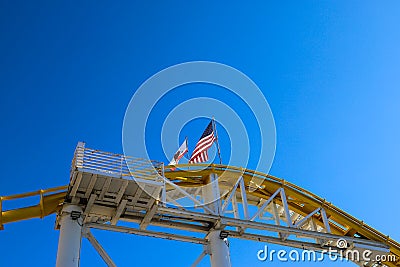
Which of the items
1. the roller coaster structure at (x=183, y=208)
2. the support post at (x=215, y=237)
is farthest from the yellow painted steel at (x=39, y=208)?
the support post at (x=215, y=237)

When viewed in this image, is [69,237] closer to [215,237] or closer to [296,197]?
[215,237]

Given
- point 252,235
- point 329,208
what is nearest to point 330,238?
point 329,208

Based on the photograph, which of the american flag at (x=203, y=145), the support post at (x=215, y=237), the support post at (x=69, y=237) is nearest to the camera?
the support post at (x=69, y=237)

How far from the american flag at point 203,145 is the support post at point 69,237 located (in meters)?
8.21

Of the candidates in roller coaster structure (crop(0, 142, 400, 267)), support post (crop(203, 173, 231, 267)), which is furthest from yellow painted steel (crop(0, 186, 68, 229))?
support post (crop(203, 173, 231, 267))

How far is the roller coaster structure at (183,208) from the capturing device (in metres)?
23.8

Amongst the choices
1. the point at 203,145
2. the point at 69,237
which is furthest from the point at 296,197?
the point at 69,237

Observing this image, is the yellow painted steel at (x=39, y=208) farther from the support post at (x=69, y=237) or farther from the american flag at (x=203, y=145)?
the american flag at (x=203, y=145)

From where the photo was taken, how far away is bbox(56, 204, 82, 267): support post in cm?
2250

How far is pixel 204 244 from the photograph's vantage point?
27047 millimetres

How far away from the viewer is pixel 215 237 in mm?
26781

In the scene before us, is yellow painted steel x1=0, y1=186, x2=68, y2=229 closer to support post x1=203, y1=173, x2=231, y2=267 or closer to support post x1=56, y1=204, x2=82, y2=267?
support post x1=56, y1=204, x2=82, y2=267

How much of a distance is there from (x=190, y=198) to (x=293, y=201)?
8.26 m

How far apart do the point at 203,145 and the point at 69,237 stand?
1059 cm
